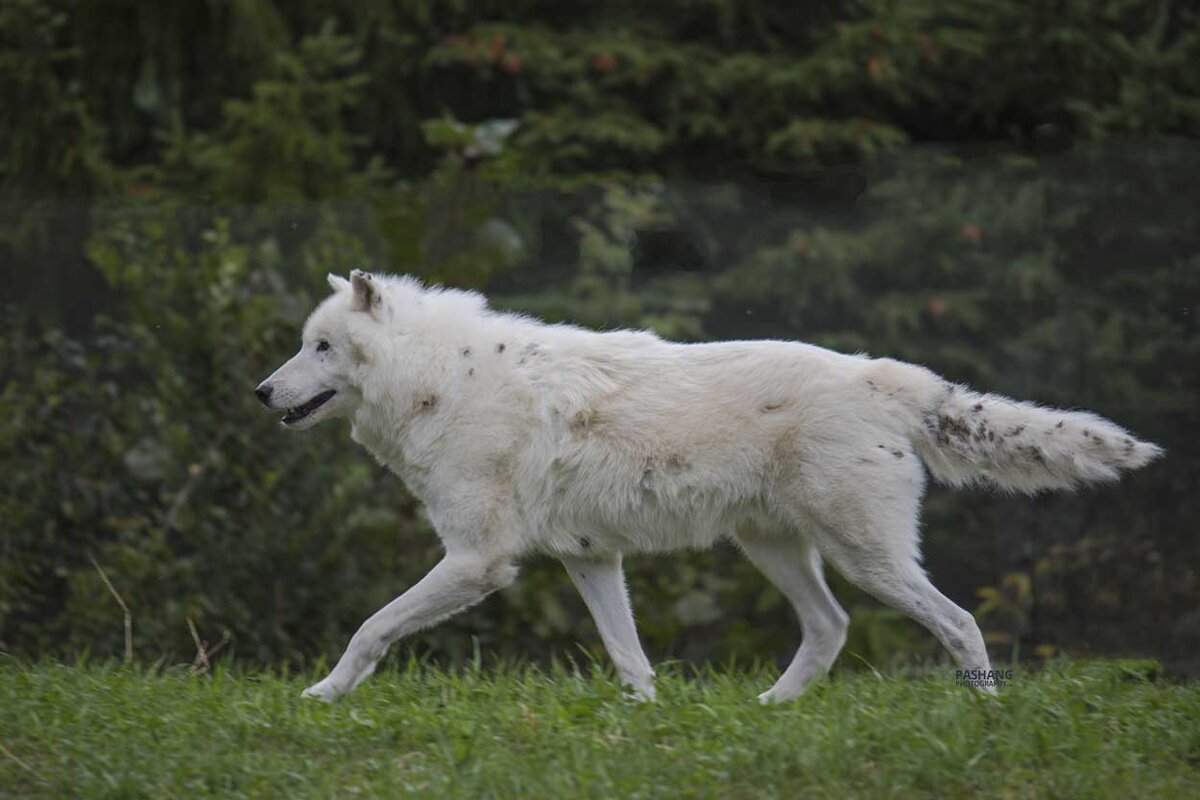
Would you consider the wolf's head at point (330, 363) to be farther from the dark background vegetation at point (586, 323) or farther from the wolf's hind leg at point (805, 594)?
the dark background vegetation at point (586, 323)

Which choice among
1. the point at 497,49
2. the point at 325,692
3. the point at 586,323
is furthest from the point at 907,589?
the point at 497,49

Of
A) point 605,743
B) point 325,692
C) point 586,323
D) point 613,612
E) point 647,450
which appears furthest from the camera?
point 586,323

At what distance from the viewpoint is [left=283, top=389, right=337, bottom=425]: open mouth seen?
5754 mm

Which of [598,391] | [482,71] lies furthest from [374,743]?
[482,71]

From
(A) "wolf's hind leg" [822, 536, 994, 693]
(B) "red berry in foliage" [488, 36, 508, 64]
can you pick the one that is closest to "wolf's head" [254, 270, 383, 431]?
(A) "wolf's hind leg" [822, 536, 994, 693]

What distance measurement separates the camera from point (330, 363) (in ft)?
18.9

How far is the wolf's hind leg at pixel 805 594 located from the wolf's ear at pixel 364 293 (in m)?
1.70

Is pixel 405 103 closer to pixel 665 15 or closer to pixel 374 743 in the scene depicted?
pixel 665 15

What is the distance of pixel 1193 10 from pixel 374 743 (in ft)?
27.6

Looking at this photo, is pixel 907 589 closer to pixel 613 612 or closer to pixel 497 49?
pixel 613 612

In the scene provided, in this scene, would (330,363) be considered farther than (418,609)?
Yes

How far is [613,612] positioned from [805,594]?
0.74m

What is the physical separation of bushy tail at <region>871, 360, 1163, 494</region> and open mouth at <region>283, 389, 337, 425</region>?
6.94 feet

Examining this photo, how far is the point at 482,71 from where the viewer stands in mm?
11242
